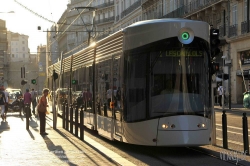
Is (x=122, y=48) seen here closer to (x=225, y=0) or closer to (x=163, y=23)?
(x=163, y=23)

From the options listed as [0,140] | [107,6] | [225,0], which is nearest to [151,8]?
[225,0]

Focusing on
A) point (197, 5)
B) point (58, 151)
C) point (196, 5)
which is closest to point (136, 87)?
point (58, 151)

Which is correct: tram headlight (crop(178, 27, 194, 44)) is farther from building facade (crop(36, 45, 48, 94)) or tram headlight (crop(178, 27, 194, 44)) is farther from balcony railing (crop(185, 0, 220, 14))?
balcony railing (crop(185, 0, 220, 14))

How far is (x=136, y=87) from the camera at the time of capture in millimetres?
12492

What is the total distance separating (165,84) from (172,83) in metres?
0.15

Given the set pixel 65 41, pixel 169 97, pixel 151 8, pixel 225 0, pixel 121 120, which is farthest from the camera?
pixel 65 41

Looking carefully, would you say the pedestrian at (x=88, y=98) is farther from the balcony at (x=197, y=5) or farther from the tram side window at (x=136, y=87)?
the balcony at (x=197, y=5)

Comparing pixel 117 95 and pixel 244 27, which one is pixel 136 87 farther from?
pixel 244 27

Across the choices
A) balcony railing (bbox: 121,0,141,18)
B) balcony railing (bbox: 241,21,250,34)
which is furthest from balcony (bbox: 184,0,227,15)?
balcony railing (bbox: 121,0,141,18)

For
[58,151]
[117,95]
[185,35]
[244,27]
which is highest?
[244,27]

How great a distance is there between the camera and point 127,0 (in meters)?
72.9

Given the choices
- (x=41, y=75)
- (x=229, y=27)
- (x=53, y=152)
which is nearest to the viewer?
(x=53, y=152)

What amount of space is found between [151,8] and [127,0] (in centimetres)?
1294

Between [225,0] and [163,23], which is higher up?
[225,0]
